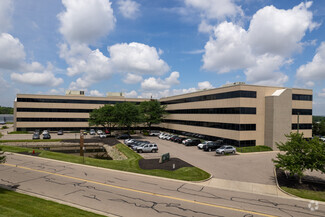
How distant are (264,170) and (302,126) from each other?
29.8 meters

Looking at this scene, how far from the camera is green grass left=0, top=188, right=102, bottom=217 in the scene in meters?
12.2

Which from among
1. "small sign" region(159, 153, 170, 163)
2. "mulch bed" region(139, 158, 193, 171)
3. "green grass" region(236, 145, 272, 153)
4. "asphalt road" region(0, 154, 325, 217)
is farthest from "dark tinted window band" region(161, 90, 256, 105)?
"asphalt road" region(0, 154, 325, 217)

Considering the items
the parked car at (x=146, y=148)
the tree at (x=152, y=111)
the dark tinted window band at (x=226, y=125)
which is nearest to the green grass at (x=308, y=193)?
the dark tinted window band at (x=226, y=125)

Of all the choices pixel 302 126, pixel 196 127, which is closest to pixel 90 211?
pixel 196 127

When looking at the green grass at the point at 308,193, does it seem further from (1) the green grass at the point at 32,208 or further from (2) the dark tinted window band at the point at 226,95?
(2) the dark tinted window band at the point at 226,95

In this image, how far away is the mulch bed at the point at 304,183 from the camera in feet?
68.0

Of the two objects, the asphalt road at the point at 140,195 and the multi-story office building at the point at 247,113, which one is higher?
the multi-story office building at the point at 247,113

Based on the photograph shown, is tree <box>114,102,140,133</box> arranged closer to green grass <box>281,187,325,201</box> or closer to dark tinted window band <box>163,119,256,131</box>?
dark tinted window band <box>163,119,256,131</box>

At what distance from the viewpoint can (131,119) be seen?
60.5 meters

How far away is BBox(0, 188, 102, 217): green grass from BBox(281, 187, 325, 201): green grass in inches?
745

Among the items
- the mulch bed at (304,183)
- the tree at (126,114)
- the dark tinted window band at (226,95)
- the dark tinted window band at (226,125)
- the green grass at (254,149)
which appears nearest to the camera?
the mulch bed at (304,183)

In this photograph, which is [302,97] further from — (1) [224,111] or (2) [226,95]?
(1) [224,111]

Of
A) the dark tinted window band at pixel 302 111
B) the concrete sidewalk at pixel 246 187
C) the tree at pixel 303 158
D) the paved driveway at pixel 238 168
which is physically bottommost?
the concrete sidewalk at pixel 246 187

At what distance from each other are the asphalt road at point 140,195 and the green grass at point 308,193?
155 centimetres
